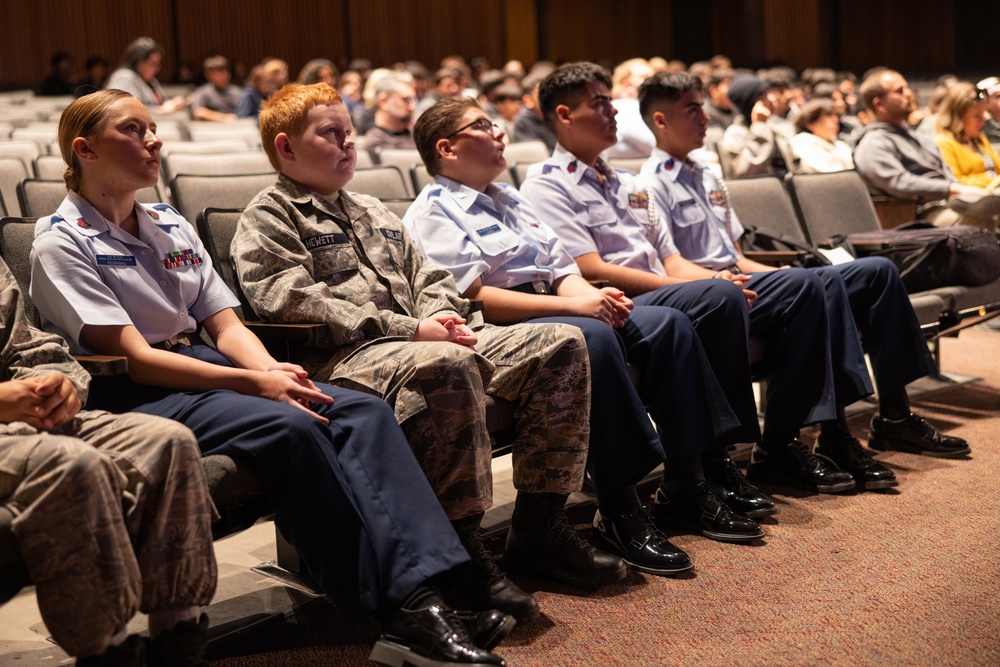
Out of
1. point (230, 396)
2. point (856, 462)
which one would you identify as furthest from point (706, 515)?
point (230, 396)

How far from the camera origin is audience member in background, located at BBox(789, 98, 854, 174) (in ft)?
16.9

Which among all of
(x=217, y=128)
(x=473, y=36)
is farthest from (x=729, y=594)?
(x=473, y=36)

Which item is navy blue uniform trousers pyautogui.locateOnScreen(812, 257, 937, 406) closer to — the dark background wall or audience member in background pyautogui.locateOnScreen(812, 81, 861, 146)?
audience member in background pyautogui.locateOnScreen(812, 81, 861, 146)

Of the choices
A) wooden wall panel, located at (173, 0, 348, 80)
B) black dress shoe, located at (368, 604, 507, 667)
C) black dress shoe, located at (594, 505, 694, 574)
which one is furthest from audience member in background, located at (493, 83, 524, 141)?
wooden wall panel, located at (173, 0, 348, 80)

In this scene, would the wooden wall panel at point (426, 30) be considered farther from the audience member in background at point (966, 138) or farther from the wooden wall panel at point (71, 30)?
the audience member in background at point (966, 138)

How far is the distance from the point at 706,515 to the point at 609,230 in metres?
0.85

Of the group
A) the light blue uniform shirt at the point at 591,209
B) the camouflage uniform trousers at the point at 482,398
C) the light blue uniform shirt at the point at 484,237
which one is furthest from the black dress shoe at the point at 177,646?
the light blue uniform shirt at the point at 591,209

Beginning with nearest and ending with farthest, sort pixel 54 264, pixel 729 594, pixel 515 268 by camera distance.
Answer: pixel 54 264 → pixel 729 594 → pixel 515 268

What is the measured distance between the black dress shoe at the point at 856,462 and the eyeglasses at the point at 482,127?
125cm

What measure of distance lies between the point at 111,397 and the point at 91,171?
0.43 metres

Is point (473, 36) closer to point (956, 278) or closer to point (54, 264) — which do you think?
point (956, 278)

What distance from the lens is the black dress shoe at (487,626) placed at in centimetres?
178

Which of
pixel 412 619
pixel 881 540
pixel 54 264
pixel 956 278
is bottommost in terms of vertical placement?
pixel 881 540

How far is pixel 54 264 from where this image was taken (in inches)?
71.9
